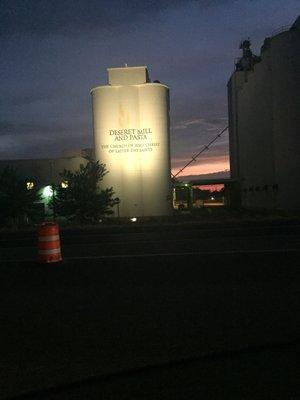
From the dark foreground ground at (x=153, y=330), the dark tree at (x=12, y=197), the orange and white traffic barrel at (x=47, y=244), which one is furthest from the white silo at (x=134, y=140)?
the dark foreground ground at (x=153, y=330)

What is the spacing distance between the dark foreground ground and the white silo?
115 feet

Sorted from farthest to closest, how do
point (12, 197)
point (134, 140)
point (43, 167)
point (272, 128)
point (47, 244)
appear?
point (43, 167) < point (272, 128) < point (134, 140) < point (12, 197) < point (47, 244)

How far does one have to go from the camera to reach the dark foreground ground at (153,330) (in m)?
4.48

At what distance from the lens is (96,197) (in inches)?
1406

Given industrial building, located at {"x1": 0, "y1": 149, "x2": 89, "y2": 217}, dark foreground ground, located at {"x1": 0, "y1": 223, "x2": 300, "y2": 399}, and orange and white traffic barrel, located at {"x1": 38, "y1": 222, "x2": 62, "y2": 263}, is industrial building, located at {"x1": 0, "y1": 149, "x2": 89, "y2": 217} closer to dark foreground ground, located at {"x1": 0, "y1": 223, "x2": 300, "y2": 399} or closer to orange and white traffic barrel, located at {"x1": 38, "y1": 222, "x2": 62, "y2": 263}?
orange and white traffic barrel, located at {"x1": 38, "y1": 222, "x2": 62, "y2": 263}

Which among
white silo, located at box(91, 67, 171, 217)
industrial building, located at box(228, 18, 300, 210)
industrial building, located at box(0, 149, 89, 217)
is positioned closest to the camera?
white silo, located at box(91, 67, 171, 217)

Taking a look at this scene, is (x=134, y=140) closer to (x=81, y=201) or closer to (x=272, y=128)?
(x=81, y=201)

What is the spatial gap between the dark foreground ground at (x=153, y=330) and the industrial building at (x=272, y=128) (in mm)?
40201

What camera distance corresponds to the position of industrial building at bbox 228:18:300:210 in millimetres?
49844

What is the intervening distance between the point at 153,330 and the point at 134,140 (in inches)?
1612

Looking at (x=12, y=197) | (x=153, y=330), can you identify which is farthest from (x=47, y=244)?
(x=12, y=197)

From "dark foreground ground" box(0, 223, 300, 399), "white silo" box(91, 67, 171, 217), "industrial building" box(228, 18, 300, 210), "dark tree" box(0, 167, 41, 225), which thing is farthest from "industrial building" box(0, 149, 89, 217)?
"dark foreground ground" box(0, 223, 300, 399)

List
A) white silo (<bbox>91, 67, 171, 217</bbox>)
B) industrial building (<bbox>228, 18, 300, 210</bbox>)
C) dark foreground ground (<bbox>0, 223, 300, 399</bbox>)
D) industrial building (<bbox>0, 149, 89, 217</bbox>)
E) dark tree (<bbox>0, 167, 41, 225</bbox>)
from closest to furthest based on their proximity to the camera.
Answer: dark foreground ground (<bbox>0, 223, 300, 399</bbox>) → dark tree (<bbox>0, 167, 41, 225</bbox>) → white silo (<bbox>91, 67, 171, 217</bbox>) → industrial building (<bbox>228, 18, 300, 210</bbox>) → industrial building (<bbox>0, 149, 89, 217</bbox>)

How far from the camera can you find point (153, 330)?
6176 millimetres
